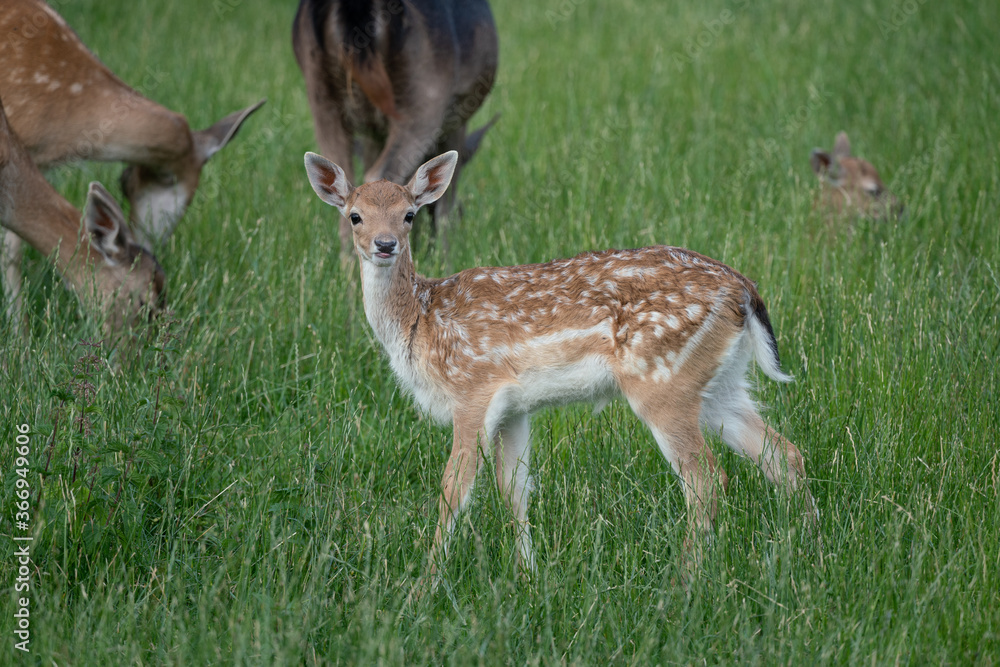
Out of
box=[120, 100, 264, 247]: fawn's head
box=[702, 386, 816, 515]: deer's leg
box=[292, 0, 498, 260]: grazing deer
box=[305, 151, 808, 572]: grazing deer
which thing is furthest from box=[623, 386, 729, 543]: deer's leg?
box=[120, 100, 264, 247]: fawn's head

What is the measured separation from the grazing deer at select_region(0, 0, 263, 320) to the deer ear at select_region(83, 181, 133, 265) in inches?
24.8

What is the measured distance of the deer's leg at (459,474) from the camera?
11.4ft

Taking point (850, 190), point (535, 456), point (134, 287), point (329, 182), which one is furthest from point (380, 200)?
point (850, 190)

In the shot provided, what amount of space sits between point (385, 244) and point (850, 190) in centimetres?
417

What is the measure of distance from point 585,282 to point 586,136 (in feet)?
16.2

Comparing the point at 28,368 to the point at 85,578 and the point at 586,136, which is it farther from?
the point at 586,136

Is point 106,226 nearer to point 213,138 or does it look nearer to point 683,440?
point 213,138

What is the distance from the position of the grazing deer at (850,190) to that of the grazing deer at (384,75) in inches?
95.5

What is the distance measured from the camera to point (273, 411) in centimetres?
465

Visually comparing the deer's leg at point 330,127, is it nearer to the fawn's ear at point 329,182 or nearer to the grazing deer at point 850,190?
the fawn's ear at point 329,182

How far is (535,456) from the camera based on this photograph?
4059 mm

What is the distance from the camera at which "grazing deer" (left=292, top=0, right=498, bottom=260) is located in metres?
5.70

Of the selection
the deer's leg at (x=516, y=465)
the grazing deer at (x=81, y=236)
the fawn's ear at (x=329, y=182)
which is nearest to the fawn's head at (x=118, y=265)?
the grazing deer at (x=81, y=236)

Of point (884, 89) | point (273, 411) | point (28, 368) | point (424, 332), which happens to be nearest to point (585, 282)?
point (424, 332)
